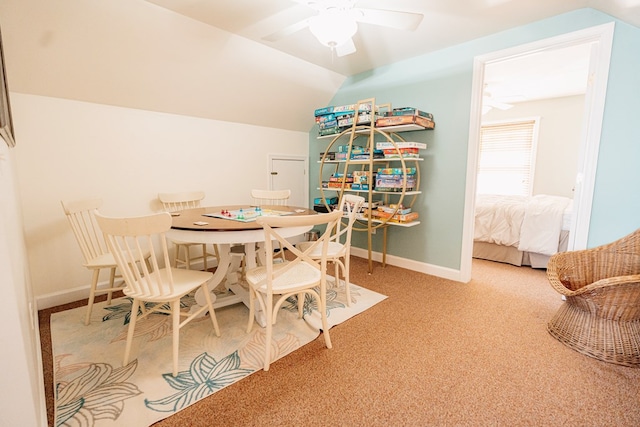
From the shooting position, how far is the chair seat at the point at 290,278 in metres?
1.62

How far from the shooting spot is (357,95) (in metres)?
3.49

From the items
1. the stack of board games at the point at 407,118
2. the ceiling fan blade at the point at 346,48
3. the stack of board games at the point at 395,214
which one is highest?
the ceiling fan blade at the point at 346,48

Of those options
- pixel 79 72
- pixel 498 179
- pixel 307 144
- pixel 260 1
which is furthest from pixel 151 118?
pixel 498 179

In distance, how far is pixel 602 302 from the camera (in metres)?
1.67

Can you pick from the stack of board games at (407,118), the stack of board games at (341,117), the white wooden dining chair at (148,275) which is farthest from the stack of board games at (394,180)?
the white wooden dining chair at (148,275)

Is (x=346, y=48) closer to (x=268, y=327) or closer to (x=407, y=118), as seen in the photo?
(x=407, y=118)

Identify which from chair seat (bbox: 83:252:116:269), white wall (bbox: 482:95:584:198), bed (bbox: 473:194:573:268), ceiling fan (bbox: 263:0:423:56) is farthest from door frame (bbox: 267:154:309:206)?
white wall (bbox: 482:95:584:198)

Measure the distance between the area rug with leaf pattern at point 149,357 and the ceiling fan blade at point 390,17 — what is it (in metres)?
1.96

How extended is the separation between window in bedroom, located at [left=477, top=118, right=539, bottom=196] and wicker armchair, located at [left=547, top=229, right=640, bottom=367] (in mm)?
3506

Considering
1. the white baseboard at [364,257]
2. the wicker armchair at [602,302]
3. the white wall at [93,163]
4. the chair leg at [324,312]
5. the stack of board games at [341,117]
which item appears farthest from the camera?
the stack of board games at [341,117]

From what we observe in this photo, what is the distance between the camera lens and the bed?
120 inches

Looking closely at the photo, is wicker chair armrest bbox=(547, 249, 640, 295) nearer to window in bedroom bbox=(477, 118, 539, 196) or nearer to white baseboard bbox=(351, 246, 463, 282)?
white baseboard bbox=(351, 246, 463, 282)

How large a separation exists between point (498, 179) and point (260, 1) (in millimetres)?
5372

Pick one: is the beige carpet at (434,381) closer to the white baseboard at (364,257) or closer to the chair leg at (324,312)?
the chair leg at (324,312)
